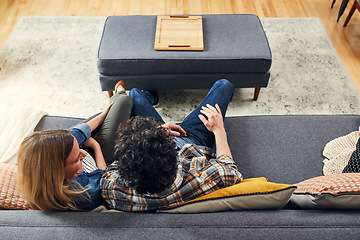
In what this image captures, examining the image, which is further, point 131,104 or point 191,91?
point 191,91

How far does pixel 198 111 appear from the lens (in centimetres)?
164

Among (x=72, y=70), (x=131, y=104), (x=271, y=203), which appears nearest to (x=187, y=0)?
(x=72, y=70)

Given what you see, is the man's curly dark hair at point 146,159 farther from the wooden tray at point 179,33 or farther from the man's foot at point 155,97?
the man's foot at point 155,97

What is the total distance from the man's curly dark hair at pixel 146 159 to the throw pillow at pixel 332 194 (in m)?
0.48

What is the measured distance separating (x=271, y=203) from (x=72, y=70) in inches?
84.2

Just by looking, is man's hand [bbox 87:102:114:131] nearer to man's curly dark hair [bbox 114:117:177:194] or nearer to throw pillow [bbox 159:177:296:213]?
man's curly dark hair [bbox 114:117:177:194]

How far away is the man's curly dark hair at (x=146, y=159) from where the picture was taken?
95 centimetres

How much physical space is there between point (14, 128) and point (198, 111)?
0.93 m

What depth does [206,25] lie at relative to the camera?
2.29m

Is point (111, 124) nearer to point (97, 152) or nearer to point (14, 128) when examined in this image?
point (97, 152)

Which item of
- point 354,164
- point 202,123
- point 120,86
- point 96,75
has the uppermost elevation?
point 354,164

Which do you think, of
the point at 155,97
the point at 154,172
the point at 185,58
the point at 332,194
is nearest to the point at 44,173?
the point at 154,172

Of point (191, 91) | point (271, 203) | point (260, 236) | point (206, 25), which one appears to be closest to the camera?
point (260, 236)

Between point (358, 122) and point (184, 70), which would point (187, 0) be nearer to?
point (184, 70)
